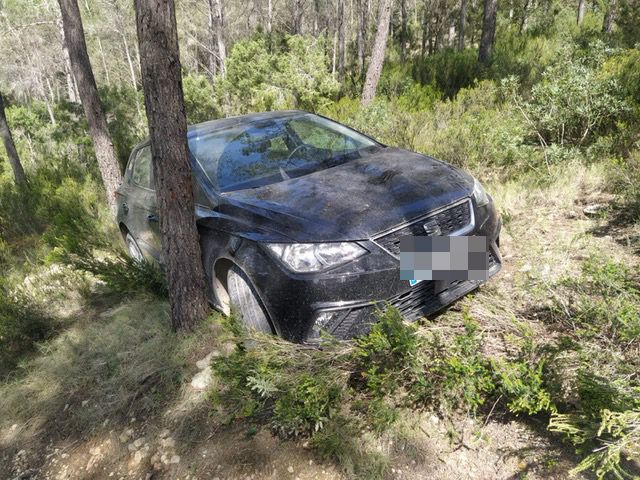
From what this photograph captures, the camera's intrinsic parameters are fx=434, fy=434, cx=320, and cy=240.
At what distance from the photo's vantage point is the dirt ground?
2.02 meters

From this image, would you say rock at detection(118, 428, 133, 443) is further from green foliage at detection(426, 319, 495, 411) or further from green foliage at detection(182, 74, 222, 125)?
green foliage at detection(182, 74, 222, 125)

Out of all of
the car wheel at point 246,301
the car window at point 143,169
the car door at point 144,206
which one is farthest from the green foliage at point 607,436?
the car window at point 143,169

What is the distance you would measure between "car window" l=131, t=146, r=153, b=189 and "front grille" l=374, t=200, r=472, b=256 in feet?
8.08

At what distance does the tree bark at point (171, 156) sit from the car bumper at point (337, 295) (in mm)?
684

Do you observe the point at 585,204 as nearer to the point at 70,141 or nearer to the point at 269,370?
the point at 269,370

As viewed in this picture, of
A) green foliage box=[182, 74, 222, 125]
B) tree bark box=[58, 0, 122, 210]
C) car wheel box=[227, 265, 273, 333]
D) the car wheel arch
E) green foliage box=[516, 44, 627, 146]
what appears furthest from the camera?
green foliage box=[182, 74, 222, 125]

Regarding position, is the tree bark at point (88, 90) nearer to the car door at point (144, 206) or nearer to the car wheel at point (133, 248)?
the car wheel at point (133, 248)

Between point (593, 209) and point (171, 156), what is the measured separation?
3811 mm

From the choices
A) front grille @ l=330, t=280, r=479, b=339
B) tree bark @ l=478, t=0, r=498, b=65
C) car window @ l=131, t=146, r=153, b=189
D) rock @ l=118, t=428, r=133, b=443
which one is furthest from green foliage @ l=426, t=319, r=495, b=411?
tree bark @ l=478, t=0, r=498, b=65

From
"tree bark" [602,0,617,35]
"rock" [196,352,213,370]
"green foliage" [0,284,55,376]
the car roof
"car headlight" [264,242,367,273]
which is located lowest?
"green foliage" [0,284,55,376]

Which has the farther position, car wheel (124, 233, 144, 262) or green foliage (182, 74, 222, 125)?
green foliage (182, 74, 222, 125)

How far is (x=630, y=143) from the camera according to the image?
4918 mm

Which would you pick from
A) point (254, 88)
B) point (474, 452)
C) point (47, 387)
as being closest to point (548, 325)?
point (474, 452)

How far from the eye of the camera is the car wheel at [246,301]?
2707mm
